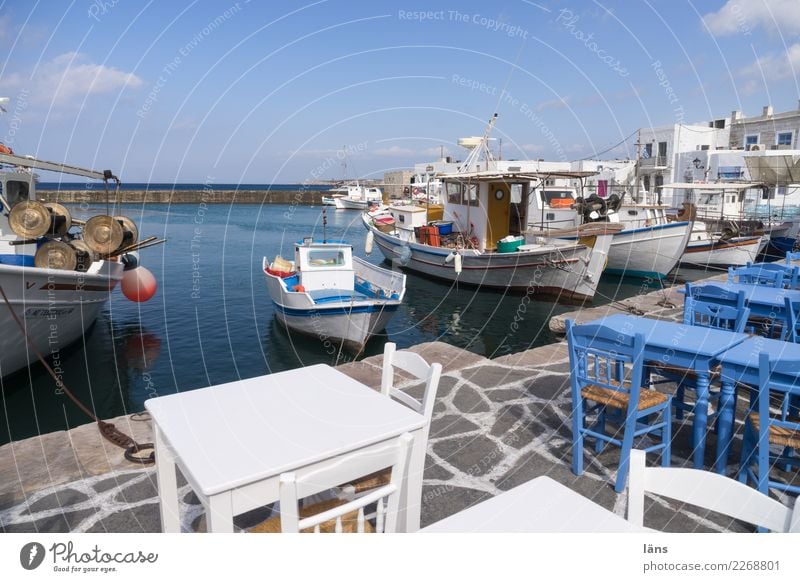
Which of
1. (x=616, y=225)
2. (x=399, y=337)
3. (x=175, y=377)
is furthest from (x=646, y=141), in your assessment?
(x=175, y=377)

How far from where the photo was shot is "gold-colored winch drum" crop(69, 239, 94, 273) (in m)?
8.88

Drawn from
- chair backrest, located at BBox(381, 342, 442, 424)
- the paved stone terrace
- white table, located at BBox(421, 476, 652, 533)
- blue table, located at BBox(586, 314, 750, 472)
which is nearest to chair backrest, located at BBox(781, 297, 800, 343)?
the paved stone terrace

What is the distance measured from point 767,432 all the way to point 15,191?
11.3 meters

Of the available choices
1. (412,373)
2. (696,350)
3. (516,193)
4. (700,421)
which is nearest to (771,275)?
(700,421)

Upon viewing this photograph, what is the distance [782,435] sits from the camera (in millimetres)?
2930

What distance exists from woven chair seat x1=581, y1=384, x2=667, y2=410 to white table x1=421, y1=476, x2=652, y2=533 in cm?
174

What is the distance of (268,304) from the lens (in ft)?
48.3

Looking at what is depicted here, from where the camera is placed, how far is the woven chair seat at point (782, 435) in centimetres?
284

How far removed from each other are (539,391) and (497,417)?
0.73 m

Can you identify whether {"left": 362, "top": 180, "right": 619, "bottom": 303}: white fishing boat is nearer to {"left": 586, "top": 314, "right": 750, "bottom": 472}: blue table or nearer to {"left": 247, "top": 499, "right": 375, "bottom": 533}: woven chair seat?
{"left": 586, "top": 314, "right": 750, "bottom": 472}: blue table

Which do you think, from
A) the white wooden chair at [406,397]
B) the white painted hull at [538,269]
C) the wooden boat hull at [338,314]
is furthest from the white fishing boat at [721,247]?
the white wooden chair at [406,397]

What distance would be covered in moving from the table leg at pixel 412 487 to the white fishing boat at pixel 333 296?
752 cm

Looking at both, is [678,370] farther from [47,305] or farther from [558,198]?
[558,198]

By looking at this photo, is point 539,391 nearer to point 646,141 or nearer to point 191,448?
point 191,448
